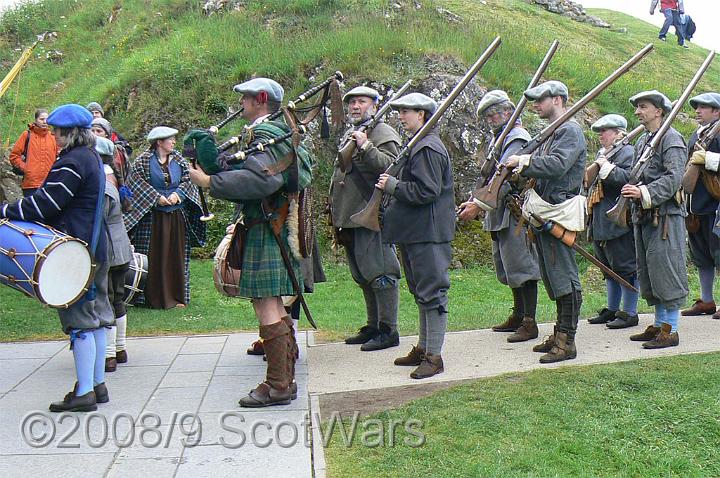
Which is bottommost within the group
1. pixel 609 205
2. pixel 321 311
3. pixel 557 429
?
pixel 321 311

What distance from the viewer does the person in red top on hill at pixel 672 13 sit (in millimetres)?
22078

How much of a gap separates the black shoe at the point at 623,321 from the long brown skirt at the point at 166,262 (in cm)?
477

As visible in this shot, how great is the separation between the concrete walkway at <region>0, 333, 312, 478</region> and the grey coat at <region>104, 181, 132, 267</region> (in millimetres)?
877

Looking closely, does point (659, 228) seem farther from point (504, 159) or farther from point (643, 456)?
point (643, 456)

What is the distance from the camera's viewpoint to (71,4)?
21906mm

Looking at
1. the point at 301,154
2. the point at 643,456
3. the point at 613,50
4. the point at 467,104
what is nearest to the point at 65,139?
the point at 301,154

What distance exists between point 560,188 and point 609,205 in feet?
5.92

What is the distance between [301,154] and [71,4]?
18.7 metres

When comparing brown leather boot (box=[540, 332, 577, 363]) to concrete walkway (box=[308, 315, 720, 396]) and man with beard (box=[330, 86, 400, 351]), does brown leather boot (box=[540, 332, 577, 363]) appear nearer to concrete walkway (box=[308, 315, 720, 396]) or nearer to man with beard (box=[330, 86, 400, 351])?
concrete walkway (box=[308, 315, 720, 396])

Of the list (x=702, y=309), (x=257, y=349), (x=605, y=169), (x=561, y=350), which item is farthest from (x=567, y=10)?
(x=257, y=349)

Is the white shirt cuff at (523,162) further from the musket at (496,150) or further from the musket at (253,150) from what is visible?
the musket at (253,150)

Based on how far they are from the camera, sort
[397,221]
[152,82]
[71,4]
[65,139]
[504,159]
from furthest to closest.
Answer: [71,4] < [152,82] < [504,159] < [397,221] < [65,139]

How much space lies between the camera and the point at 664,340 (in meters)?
6.79

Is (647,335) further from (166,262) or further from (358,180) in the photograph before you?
(166,262)
